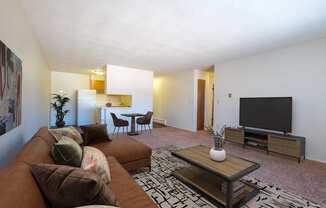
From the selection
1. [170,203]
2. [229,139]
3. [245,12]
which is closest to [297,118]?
[229,139]

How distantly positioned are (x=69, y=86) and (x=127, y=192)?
23.8 feet

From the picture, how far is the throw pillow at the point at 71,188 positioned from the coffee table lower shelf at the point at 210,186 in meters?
1.38

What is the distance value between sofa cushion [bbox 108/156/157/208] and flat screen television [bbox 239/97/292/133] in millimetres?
3528

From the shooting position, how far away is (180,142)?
14.4ft

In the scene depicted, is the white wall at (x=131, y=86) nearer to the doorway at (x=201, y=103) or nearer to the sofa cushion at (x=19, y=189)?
the doorway at (x=201, y=103)

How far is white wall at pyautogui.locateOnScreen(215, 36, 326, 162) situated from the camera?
3150 millimetres

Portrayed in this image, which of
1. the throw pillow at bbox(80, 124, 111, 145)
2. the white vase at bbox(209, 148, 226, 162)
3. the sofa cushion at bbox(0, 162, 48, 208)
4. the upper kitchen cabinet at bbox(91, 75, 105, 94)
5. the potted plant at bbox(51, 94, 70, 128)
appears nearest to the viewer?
the sofa cushion at bbox(0, 162, 48, 208)

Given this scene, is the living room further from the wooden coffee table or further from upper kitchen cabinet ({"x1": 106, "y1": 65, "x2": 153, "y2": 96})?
upper kitchen cabinet ({"x1": 106, "y1": 65, "x2": 153, "y2": 96})

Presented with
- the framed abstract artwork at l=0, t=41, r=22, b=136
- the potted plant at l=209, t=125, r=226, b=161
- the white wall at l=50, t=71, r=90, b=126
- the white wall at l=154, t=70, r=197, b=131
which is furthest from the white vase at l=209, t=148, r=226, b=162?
the white wall at l=50, t=71, r=90, b=126

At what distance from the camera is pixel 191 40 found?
127 inches

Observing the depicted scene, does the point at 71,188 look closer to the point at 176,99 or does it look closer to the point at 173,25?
the point at 173,25

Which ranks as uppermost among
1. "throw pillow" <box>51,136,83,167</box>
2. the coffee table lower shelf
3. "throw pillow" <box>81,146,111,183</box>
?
"throw pillow" <box>51,136,83,167</box>

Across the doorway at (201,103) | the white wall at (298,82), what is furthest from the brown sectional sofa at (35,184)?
the doorway at (201,103)

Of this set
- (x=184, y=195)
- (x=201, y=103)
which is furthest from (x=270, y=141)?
(x=201, y=103)
